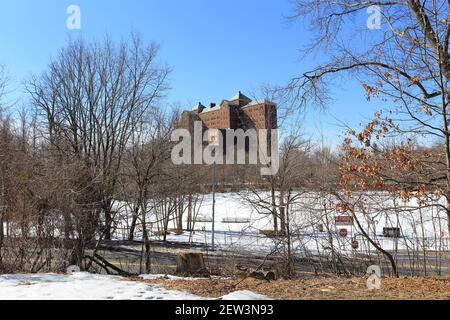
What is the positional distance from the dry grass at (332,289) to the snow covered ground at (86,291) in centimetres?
38

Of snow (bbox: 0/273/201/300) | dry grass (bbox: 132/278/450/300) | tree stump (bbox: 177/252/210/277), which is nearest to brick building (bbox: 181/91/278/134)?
tree stump (bbox: 177/252/210/277)

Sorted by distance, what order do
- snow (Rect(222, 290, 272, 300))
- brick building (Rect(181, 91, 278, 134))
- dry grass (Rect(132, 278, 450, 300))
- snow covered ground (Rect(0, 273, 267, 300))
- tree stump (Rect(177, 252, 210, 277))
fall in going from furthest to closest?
brick building (Rect(181, 91, 278, 134))
tree stump (Rect(177, 252, 210, 277))
dry grass (Rect(132, 278, 450, 300))
snow covered ground (Rect(0, 273, 267, 300))
snow (Rect(222, 290, 272, 300))

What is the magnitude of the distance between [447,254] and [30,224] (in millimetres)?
11504

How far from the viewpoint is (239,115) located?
3322 centimetres

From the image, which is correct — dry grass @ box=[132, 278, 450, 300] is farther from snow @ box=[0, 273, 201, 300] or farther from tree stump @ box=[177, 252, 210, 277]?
tree stump @ box=[177, 252, 210, 277]

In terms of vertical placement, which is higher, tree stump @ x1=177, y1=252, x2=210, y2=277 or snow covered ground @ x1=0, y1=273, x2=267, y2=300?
snow covered ground @ x1=0, y1=273, x2=267, y2=300

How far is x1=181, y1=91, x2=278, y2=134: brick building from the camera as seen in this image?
27984 mm

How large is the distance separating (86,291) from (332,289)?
3549 mm

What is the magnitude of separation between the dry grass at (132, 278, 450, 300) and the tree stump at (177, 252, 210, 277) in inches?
149

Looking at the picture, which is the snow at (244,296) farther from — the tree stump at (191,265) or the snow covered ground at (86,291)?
the tree stump at (191,265)

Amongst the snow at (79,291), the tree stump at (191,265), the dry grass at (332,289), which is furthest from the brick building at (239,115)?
the snow at (79,291)

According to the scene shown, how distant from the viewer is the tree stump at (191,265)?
10.6 meters

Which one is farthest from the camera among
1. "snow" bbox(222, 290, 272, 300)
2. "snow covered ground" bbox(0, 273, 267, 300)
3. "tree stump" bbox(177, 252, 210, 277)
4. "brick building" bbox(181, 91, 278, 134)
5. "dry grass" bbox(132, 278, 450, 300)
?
"brick building" bbox(181, 91, 278, 134)
